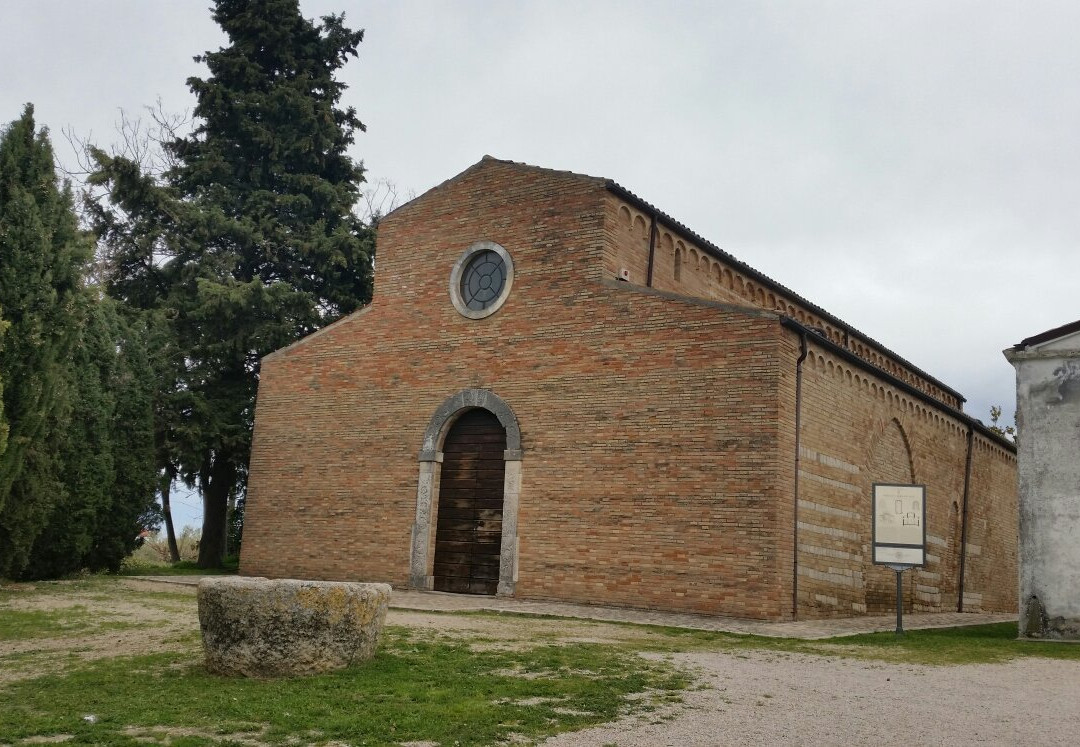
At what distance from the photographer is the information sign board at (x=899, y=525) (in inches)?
572

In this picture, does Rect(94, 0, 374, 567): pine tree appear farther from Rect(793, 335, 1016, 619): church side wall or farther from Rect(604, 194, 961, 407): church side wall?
Rect(793, 335, 1016, 619): church side wall

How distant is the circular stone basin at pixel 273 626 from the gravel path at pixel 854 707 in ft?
8.63

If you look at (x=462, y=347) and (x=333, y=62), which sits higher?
(x=333, y=62)

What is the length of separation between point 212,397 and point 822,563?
15527mm

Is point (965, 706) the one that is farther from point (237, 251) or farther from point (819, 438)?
point (237, 251)

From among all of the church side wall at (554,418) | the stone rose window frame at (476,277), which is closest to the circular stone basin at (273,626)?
the church side wall at (554,418)

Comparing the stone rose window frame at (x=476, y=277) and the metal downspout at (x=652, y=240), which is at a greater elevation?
the metal downspout at (x=652, y=240)

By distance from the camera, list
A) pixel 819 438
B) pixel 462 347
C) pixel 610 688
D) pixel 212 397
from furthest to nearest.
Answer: pixel 212 397, pixel 462 347, pixel 819 438, pixel 610 688

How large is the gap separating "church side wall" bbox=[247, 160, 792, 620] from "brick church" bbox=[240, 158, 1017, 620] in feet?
0.13

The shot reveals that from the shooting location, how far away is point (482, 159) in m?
19.1

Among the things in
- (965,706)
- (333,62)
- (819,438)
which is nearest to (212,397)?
(333,62)

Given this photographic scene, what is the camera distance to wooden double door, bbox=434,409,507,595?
1726 cm

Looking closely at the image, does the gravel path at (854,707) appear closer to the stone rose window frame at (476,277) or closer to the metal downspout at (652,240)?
the metal downspout at (652,240)

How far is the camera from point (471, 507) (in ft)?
57.9
